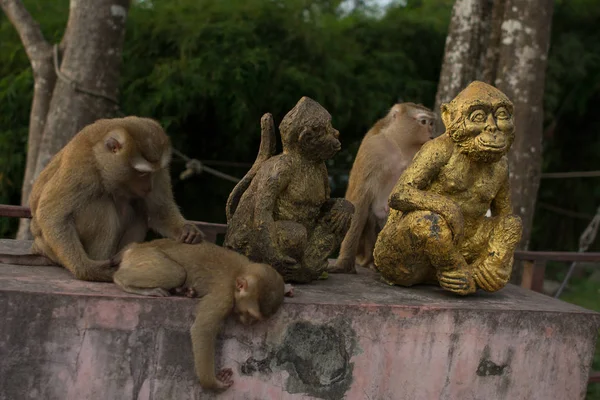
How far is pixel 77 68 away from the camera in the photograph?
6234mm

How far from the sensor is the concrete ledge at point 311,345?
328cm

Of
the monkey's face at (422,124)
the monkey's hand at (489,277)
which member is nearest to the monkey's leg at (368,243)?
the monkey's face at (422,124)

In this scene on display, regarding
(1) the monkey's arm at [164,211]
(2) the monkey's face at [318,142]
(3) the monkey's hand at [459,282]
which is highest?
(2) the monkey's face at [318,142]

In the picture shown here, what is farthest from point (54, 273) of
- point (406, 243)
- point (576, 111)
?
point (576, 111)

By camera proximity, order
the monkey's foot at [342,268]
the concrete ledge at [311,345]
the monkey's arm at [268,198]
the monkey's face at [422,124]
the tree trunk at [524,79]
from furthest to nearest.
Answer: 1. the tree trunk at [524,79]
2. the monkey's face at [422,124]
3. the monkey's foot at [342,268]
4. the monkey's arm at [268,198]
5. the concrete ledge at [311,345]

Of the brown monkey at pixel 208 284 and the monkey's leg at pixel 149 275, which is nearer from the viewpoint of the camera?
the brown monkey at pixel 208 284

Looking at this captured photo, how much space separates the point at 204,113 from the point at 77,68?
51.8 inches

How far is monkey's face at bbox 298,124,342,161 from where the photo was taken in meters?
3.87

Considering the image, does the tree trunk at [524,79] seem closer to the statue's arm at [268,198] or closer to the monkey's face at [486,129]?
the monkey's face at [486,129]

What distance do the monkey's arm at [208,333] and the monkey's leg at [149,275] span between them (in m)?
0.19

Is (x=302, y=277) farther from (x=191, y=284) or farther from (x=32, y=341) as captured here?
(x=32, y=341)

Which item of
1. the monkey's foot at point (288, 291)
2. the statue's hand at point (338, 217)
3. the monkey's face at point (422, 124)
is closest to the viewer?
the monkey's foot at point (288, 291)

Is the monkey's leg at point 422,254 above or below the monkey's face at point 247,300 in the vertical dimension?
above

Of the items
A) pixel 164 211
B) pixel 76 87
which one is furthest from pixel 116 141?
pixel 76 87
